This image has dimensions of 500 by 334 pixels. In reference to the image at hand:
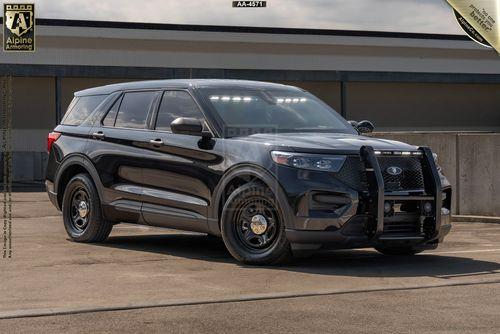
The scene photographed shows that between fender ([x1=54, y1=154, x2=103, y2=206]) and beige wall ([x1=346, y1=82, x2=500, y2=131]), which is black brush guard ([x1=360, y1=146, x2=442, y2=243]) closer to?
fender ([x1=54, y1=154, x2=103, y2=206])

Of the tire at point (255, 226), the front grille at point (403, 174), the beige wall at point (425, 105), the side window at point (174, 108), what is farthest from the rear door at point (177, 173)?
the beige wall at point (425, 105)

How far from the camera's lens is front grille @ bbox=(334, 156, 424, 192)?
9.54 m

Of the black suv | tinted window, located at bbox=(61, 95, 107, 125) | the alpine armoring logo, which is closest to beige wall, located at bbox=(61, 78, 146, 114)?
the alpine armoring logo

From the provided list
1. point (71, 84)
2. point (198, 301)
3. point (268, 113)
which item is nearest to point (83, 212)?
point (268, 113)

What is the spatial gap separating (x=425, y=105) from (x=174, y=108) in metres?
30.0

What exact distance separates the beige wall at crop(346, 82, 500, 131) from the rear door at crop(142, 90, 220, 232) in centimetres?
2796

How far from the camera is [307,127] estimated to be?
1073cm

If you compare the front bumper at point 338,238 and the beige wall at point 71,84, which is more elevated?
the beige wall at point 71,84

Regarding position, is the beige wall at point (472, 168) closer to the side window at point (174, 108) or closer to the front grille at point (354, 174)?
the side window at point (174, 108)

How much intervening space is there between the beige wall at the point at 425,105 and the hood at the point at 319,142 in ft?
93.8

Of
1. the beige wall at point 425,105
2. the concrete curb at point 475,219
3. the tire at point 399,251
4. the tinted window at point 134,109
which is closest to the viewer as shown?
the tire at point 399,251

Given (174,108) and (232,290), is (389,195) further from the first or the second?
(174,108)

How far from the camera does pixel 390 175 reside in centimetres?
975

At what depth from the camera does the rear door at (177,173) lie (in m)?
10.4
